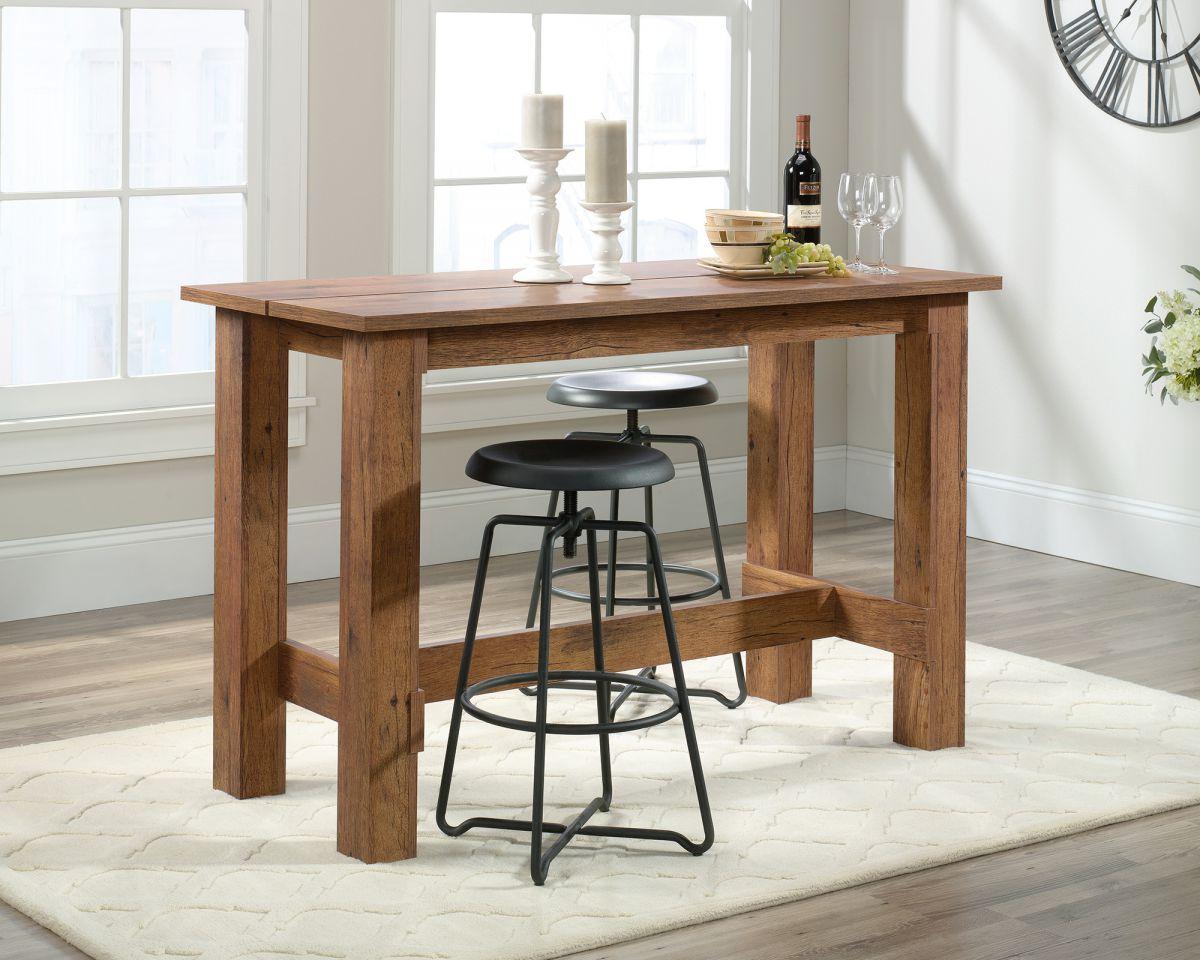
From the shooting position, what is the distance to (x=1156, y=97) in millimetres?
5125

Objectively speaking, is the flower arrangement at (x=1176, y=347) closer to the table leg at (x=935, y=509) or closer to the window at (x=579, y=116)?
the table leg at (x=935, y=509)

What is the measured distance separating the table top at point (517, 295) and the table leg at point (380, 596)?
0.07 metres

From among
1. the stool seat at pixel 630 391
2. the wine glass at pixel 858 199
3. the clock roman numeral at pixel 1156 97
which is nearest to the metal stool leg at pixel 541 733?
the stool seat at pixel 630 391

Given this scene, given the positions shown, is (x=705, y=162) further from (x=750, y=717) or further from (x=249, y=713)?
(x=249, y=713)

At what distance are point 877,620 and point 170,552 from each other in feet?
7.28

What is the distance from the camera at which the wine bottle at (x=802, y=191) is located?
11.9ft

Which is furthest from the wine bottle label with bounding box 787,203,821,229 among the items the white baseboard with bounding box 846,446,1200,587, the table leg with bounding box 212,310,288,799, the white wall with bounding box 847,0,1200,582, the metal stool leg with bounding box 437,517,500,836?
the white baseboard with bounding box 846,446,1200,587

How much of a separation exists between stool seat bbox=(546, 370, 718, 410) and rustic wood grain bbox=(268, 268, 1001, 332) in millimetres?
319

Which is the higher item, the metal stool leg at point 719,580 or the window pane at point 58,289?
the window pane at point 58,289

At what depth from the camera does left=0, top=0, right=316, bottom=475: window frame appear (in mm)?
4715

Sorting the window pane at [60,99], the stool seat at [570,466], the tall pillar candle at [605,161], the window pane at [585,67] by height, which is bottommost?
the stool seat at [570,466]

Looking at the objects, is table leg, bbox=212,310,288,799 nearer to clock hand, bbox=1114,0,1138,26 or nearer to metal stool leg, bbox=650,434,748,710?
metal stool leg, bbox=650,434,748,710

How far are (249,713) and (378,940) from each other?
0.74m

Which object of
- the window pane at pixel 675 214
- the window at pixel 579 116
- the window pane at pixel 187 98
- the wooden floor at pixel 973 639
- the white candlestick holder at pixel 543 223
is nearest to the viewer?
the wooden floor at pixel 973 639
